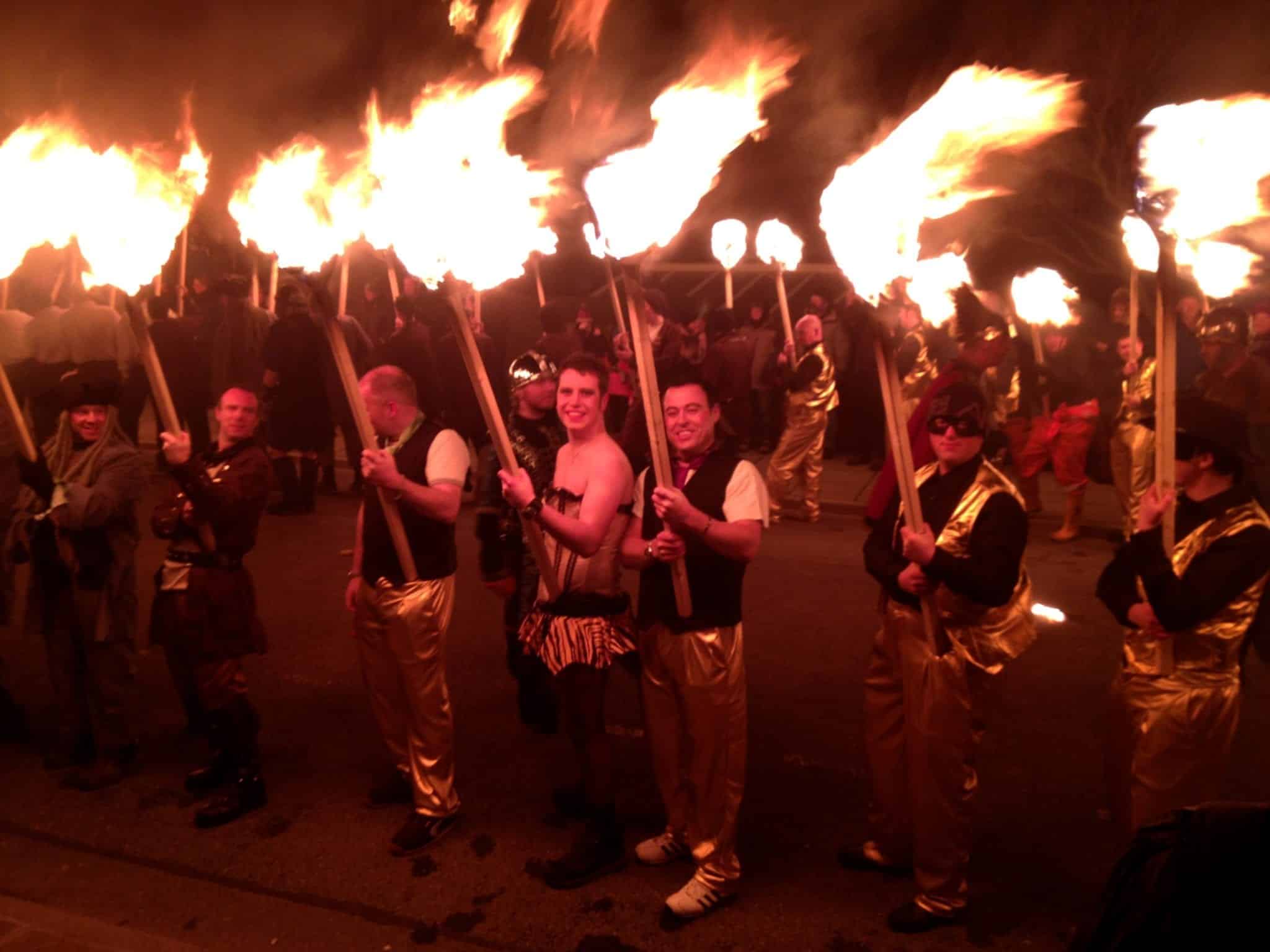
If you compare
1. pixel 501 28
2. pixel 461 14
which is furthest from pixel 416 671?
pixel 461 14

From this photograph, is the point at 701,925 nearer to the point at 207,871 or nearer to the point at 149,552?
the point at 207,871

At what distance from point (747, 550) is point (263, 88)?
2216 cm

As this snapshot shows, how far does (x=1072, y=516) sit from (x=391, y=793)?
766cm

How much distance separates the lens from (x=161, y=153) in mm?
4516

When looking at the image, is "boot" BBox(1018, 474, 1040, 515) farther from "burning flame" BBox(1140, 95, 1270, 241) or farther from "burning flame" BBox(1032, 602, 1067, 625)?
"burning flame" BBox(1140, 95, 1270, 241)

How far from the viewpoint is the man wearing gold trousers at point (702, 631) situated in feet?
12.4

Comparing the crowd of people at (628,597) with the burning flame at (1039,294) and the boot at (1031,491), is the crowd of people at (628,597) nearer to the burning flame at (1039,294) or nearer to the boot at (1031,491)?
the burning flame at (1039,294)

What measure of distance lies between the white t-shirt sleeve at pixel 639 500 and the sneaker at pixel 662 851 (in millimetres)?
1337

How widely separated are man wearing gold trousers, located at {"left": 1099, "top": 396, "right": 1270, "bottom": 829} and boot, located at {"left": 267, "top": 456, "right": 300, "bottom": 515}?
889cm

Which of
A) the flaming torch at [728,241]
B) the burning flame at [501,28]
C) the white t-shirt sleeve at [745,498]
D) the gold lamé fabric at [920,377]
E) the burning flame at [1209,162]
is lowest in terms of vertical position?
the white t-shirt sleeve at [745,498]

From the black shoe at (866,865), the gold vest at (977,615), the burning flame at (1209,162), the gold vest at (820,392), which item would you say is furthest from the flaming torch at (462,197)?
the gold vest at (820,392)

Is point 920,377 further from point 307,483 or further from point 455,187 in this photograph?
point 307,483

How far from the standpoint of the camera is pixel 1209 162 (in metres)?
3.23

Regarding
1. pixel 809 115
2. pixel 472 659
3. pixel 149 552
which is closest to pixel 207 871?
pixel 472 659
